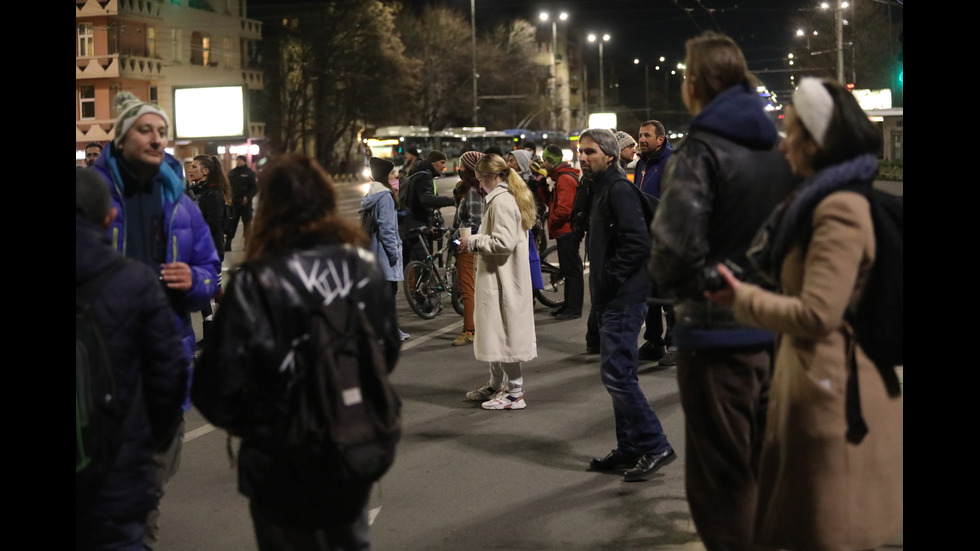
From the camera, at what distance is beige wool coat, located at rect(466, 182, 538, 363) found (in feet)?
27.0

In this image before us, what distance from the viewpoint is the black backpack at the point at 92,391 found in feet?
11.5

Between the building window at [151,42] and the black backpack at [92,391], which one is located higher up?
the building window at [151,42]

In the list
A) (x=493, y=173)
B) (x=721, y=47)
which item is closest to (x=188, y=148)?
(x=493, y=173)

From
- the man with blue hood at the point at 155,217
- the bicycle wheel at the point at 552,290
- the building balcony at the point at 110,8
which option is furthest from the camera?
the building balcony at the point at 110,8

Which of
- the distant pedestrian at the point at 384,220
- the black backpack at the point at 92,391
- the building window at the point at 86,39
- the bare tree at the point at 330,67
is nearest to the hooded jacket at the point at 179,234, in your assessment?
the black backpack at the point at 92,391

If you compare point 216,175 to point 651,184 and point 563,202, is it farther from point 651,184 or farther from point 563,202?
point 651,184

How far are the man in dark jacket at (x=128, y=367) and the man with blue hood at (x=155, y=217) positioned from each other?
0.74 meters

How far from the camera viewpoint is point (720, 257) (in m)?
4.15

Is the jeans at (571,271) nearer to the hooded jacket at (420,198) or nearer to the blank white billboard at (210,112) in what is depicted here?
the hooded jacket at (420,198)

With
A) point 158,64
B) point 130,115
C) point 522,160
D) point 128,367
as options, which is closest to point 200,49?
point 158,64

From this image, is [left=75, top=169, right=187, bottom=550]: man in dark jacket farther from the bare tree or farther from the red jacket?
the bare tree

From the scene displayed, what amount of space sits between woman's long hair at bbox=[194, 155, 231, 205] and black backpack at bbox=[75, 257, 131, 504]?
32.2ft
